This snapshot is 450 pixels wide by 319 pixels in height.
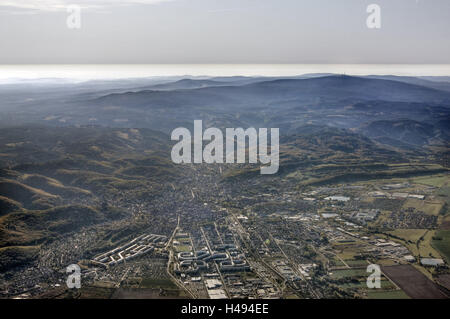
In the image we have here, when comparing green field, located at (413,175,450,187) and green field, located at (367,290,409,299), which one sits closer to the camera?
green field, located at (367,290,409,299)

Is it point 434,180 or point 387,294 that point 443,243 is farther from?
point 434,180

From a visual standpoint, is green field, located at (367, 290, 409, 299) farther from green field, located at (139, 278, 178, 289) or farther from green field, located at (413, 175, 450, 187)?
green field, located at (413, 175, 450, 187)

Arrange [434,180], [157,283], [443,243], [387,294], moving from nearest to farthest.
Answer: [387,294], [157,283], [443,243], [434,180]

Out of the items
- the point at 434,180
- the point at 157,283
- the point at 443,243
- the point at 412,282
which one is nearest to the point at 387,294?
the point at 412,282

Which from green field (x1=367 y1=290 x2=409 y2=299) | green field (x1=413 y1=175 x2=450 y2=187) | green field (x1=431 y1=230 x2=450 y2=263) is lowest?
green field (x1=367 y1=290 x2=409 y2=299)

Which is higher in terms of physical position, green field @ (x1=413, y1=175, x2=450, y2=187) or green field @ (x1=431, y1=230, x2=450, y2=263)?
green field @ (x1=413, y1=175, x2=450, y2=187)

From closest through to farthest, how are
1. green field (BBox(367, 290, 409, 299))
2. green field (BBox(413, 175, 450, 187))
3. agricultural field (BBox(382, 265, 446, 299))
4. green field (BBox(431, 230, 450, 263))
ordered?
1. green field (BBox(367, 290, 409, 299))
2. agricultural field (BBox(382, 265, 446, 299))
3. green field (BBox(431, 230, 450, 263))
4. green field (BBox(413, 175, 450, 187))

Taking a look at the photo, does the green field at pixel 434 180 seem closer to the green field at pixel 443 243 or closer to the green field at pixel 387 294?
the green field at pixel 443 243

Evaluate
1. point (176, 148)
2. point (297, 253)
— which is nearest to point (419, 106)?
point (176, 148)

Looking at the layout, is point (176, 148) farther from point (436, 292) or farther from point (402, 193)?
point (436, 292)

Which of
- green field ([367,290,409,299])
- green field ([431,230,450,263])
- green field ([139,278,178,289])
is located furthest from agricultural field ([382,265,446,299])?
green field ([139,278,178,289])

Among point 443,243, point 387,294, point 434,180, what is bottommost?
point 387,294

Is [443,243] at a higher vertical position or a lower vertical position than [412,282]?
higher
